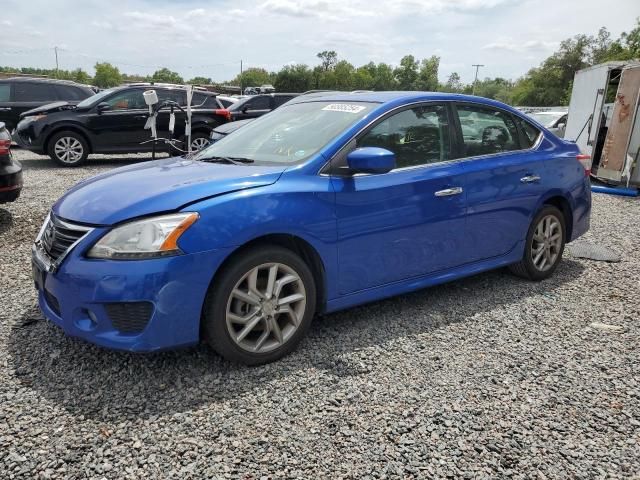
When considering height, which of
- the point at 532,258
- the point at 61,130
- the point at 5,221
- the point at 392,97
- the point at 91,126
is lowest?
the point at 5,221

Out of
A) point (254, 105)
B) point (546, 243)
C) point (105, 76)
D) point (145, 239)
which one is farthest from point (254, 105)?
point (105, 76)

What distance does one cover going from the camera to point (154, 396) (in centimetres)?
272

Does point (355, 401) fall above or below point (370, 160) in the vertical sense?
below

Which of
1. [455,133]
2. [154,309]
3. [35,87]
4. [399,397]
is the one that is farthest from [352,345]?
[35,87]

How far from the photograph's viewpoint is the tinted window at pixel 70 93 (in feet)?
41.3

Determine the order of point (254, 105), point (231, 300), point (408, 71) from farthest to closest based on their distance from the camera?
1. point (408, 71)
2. point (254, 105)
3. point (231, 300)

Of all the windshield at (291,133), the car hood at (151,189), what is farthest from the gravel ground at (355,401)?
the windshield at (291,133)

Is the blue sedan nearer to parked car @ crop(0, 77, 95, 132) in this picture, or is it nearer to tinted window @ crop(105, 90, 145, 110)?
tinted window @ crop(105, 90, 145, 110)

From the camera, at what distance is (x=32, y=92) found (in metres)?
12.4

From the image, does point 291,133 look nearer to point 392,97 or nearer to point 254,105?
point 392,97

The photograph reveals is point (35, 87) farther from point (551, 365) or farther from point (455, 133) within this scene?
point (551, 365)

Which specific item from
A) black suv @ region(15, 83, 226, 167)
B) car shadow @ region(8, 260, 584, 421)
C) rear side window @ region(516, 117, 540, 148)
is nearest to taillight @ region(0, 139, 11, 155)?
car shadow @ region(8, 260, 584, 421)

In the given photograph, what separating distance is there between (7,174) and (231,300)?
4.07 m

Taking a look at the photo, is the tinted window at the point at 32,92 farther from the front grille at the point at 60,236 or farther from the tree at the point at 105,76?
the tree at the point at 105,76
